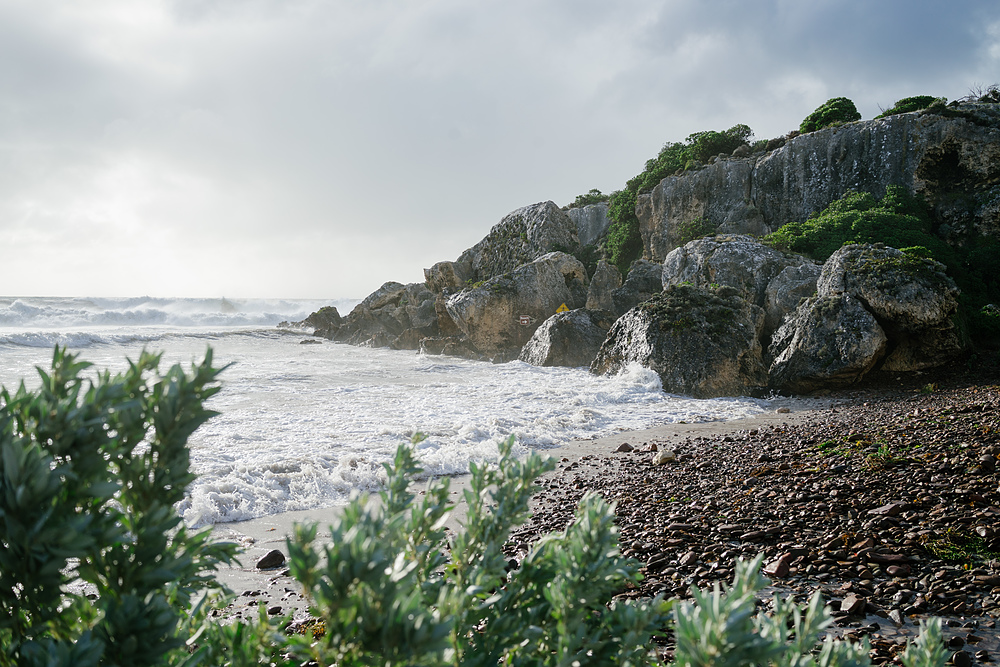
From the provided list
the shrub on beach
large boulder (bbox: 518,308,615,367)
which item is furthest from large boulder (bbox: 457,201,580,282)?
the shrub on beach

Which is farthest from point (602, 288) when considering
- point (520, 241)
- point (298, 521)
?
point (298, 521)

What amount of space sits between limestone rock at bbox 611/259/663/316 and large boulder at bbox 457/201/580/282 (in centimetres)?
979

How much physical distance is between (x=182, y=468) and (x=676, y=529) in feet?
15.5

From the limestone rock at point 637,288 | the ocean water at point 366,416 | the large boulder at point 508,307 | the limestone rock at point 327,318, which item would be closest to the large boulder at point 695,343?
the ocean water at point 366,416

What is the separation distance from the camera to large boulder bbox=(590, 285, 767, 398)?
15.5 m

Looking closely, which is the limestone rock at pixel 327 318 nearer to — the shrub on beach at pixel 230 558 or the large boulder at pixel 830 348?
the large boulder at pixel 830 348

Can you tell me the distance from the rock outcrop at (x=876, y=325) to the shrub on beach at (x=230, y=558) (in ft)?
48.9

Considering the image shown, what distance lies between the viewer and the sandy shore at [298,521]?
4.31 m

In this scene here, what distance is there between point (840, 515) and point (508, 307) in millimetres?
23713

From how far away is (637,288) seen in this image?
87.5 ft

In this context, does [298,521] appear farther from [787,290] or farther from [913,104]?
[913,104]

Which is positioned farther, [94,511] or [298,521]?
[298,521]

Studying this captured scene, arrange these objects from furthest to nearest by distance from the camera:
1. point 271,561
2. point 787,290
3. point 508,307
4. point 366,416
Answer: point 508,307 < point 787,290 < point 366,416 < point 271,561

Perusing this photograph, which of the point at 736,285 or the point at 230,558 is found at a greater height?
the point at 736,285
